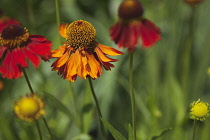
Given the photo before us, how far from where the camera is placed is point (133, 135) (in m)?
0.81

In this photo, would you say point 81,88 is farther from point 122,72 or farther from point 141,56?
point 141,56

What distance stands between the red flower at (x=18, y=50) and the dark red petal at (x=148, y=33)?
9.6 inches

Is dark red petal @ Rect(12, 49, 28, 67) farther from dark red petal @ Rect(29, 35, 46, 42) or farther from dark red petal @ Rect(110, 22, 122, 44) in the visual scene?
dark red petal @ Rect(110, 22, 122, 44)

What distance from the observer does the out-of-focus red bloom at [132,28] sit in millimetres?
757

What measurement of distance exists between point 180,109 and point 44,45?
0.76 m

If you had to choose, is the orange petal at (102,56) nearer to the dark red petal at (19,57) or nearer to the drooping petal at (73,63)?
the drooping petal at (73,63)

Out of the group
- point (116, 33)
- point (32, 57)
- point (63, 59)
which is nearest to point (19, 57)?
point (32, 57)

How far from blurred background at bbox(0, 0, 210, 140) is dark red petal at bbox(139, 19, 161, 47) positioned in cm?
41

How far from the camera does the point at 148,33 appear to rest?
0.78 meters

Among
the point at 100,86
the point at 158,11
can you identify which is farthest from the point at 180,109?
the point at 158,11

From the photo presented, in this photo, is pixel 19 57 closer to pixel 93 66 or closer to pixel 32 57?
pixel 32 57

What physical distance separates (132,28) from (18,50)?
31cm

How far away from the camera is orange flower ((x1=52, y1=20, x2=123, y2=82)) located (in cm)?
83

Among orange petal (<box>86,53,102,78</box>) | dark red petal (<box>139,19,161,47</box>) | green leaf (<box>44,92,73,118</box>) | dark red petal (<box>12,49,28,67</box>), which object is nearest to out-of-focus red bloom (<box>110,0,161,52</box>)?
dark red petal (<box>139,19,161,47</box>)
